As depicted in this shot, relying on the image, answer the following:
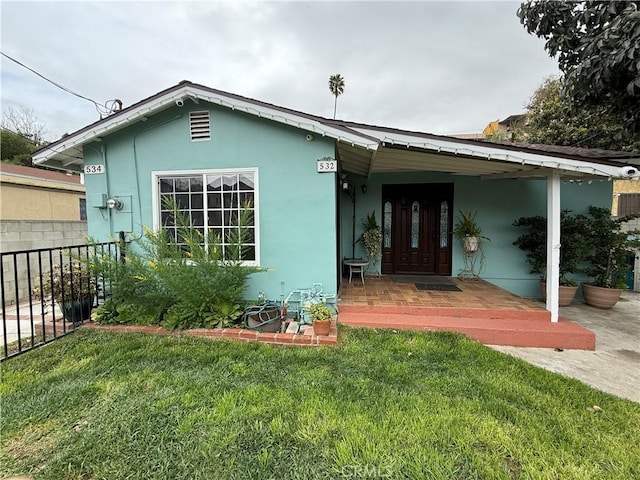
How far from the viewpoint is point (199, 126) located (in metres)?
5.24

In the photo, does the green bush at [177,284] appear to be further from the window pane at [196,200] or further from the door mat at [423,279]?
the door mat at [423,279]

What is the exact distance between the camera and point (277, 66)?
38.0 ft

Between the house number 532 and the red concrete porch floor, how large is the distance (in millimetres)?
2461

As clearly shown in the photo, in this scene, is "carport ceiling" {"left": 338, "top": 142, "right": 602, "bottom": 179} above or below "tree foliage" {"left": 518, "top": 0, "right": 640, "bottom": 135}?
below

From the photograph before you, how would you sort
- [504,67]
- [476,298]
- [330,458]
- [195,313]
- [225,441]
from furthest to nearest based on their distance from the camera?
[504,67] → [476,298] → [195,313] → [225,441] → [330,458]

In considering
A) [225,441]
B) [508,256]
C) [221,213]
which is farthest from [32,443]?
[508,256]

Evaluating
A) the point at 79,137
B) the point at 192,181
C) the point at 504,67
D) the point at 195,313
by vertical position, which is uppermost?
the point at 504,67

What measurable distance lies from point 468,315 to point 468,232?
3.12 meters

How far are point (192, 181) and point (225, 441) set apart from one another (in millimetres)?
4471

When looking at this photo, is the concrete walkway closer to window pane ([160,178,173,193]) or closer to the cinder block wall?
window pane ([160,178,173,193])

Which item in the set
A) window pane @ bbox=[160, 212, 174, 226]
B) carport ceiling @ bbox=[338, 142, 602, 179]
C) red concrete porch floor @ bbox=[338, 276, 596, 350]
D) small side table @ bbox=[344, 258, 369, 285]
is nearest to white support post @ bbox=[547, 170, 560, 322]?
red concrete porch floor @ bbox=[338, 276, 596, 350]

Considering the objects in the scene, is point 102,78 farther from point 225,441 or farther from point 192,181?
point 225,441

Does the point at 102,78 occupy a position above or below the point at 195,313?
above

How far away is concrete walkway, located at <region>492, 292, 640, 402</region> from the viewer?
11.2ft
